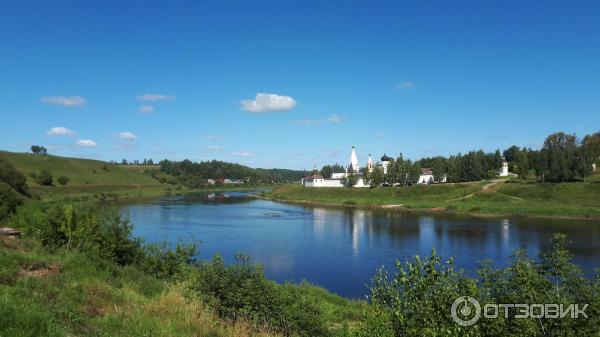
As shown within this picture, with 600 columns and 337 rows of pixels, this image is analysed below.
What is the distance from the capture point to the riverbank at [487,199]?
6169 centimetres

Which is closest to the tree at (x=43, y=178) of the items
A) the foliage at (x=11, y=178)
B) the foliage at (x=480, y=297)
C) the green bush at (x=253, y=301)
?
the foliage at (x=11, y=178)

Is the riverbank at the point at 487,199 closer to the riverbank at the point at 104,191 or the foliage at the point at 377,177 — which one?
the foliage at the point at 377,177

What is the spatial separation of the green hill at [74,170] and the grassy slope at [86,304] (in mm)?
102503

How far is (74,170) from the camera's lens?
127m

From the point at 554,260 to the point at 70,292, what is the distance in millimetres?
10278

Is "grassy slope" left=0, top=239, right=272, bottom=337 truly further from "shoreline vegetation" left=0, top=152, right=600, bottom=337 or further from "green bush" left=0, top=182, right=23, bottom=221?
"green bush" left=0, top=182, right=23, bottom=221

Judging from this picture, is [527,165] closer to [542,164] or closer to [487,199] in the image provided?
[542,164]

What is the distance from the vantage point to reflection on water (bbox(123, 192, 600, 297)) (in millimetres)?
30592

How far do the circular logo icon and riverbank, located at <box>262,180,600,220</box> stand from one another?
5926cm

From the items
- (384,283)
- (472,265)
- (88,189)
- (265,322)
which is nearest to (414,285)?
(384,283)

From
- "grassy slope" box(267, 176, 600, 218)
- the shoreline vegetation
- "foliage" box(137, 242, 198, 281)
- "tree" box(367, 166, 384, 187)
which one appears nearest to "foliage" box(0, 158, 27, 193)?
the shoreline vegetation

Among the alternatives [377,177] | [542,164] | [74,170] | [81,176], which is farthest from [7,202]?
[74,170]

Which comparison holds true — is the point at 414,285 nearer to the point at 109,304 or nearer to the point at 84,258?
the point at 109,304

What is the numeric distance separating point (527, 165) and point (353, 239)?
58.5 meters
